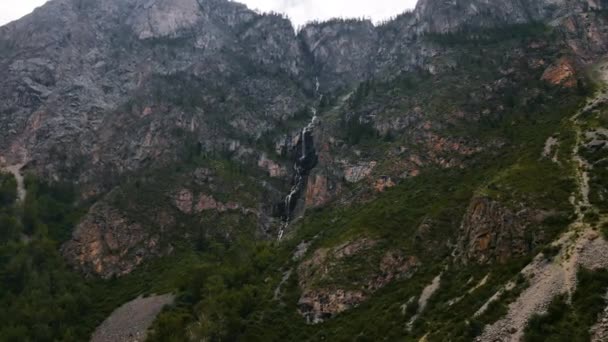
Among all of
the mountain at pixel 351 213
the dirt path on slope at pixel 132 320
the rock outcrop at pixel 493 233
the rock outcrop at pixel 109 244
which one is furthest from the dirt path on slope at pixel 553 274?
the rock outcrop at pixel 109 244

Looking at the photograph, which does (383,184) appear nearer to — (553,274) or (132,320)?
(132,320)

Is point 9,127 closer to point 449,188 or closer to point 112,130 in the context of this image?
point 112,130

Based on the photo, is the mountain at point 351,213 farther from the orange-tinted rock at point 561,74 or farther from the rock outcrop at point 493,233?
the orange-tinted rock at point 561,74

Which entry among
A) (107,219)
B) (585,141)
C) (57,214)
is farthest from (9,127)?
(585,141)

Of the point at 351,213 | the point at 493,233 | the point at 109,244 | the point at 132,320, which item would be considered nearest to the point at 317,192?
the point at 351,213

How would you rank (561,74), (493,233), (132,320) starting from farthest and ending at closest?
(561,74), (132,320), (493,233)
